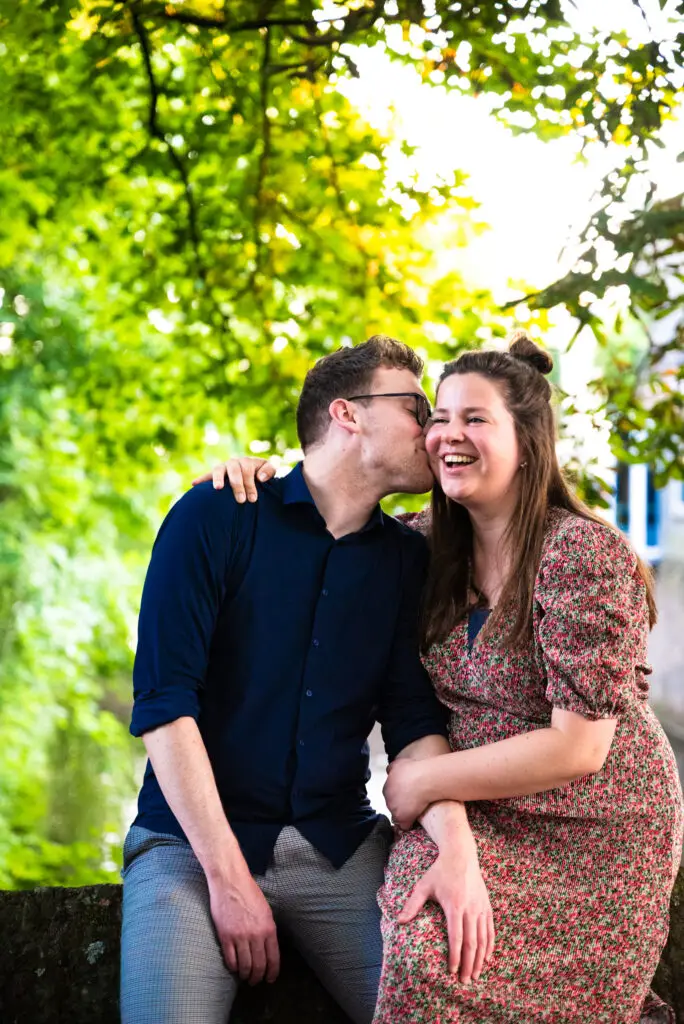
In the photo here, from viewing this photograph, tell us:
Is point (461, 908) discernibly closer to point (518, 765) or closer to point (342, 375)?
point (518, 765)

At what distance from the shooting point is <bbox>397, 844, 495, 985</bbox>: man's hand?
6.46 ft

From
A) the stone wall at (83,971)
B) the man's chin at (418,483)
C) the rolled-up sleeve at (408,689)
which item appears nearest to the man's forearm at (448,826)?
the rolled-up sleeve at (408,689)

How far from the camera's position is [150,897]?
6.98 feet

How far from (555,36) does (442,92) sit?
0.60 metres

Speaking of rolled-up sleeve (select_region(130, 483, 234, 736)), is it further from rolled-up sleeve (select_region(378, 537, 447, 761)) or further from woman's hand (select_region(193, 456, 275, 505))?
rolled-up sleeve (select_region(378, 537, 447, 761))

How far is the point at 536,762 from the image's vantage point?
80.5 inches

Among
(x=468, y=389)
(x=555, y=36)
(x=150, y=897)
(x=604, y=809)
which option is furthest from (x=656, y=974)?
(x=555, y=36)

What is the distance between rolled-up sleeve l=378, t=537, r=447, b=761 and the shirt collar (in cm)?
11

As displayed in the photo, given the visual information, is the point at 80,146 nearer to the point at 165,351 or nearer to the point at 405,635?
the point at 165,351

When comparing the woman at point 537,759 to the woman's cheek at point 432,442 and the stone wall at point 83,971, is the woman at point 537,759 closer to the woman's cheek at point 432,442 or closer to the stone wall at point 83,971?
the woman's cheek at point 432,442

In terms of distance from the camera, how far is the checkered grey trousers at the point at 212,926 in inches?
79.5

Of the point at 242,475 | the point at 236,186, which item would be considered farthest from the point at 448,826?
the point at 236,186

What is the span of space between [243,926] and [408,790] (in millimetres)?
425

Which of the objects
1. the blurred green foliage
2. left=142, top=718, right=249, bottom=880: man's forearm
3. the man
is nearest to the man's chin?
the man
